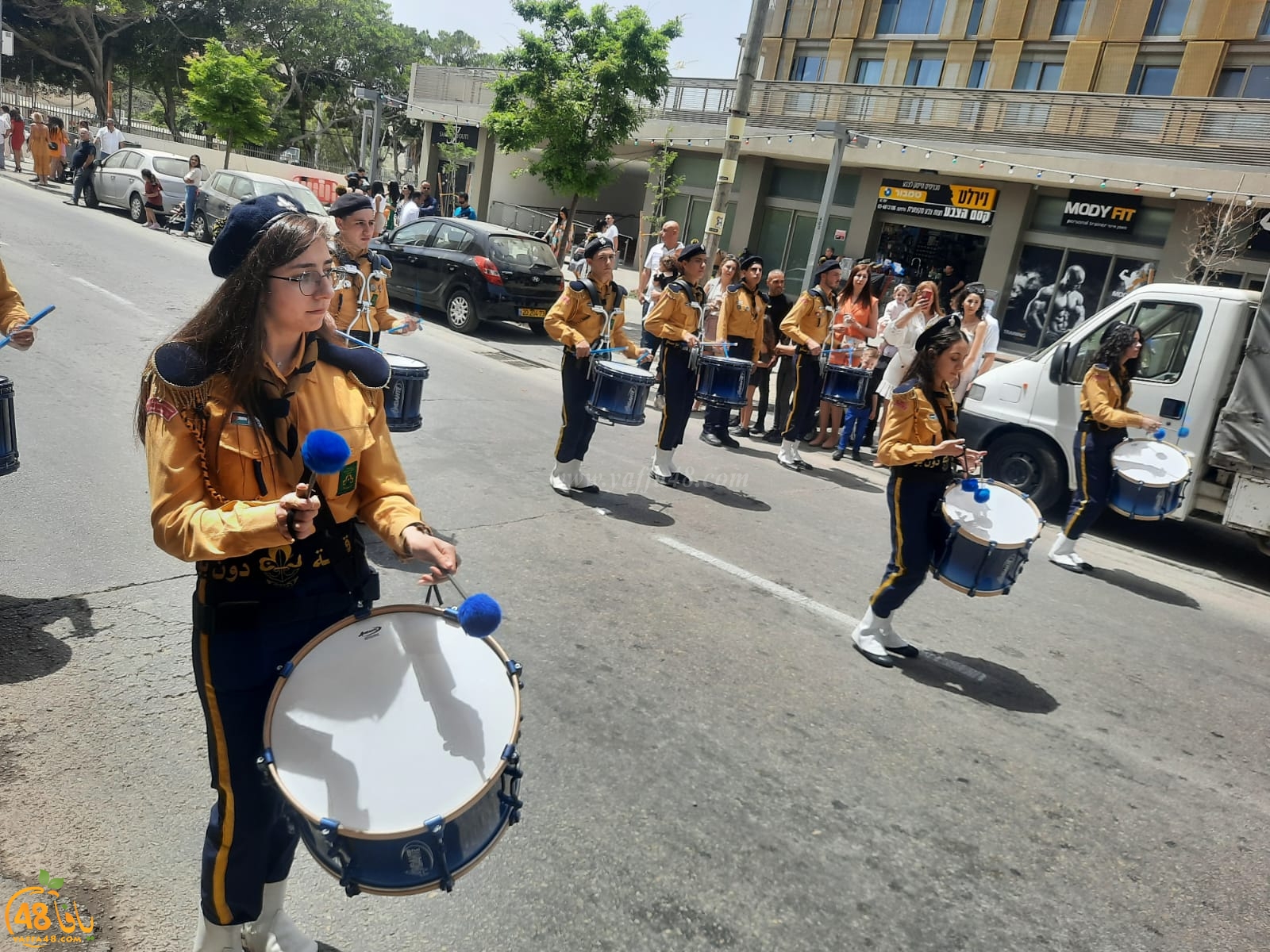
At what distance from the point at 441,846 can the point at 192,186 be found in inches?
849

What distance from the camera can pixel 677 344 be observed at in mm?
8117

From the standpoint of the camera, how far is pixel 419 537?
2266mm

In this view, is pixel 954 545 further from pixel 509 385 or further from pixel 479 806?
pixel 509 385

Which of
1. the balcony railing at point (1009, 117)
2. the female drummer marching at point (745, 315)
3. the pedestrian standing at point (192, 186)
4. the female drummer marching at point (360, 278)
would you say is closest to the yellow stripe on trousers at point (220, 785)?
the female drummer marching at point (360, 278)

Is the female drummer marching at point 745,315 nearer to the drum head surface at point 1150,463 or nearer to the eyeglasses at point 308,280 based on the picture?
the drum head surface at point 1150,463

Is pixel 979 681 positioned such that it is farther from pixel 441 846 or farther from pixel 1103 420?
pixel 441 846

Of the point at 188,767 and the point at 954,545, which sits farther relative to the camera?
the point at 954,545

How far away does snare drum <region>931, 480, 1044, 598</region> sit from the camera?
474 cm

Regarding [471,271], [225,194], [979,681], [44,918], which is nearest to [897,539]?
[979,681]

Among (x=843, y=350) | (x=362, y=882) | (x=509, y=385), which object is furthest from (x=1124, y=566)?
(x=362, y=882)

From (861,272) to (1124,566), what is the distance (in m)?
3.93

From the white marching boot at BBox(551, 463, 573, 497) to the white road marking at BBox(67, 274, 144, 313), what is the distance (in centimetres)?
704

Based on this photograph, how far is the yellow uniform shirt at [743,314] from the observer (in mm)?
9469

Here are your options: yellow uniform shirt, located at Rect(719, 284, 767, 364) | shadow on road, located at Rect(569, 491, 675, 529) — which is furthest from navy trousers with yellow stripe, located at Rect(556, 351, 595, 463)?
yellow uniform shirt, located at Rect(719, 284, 767, 364)
